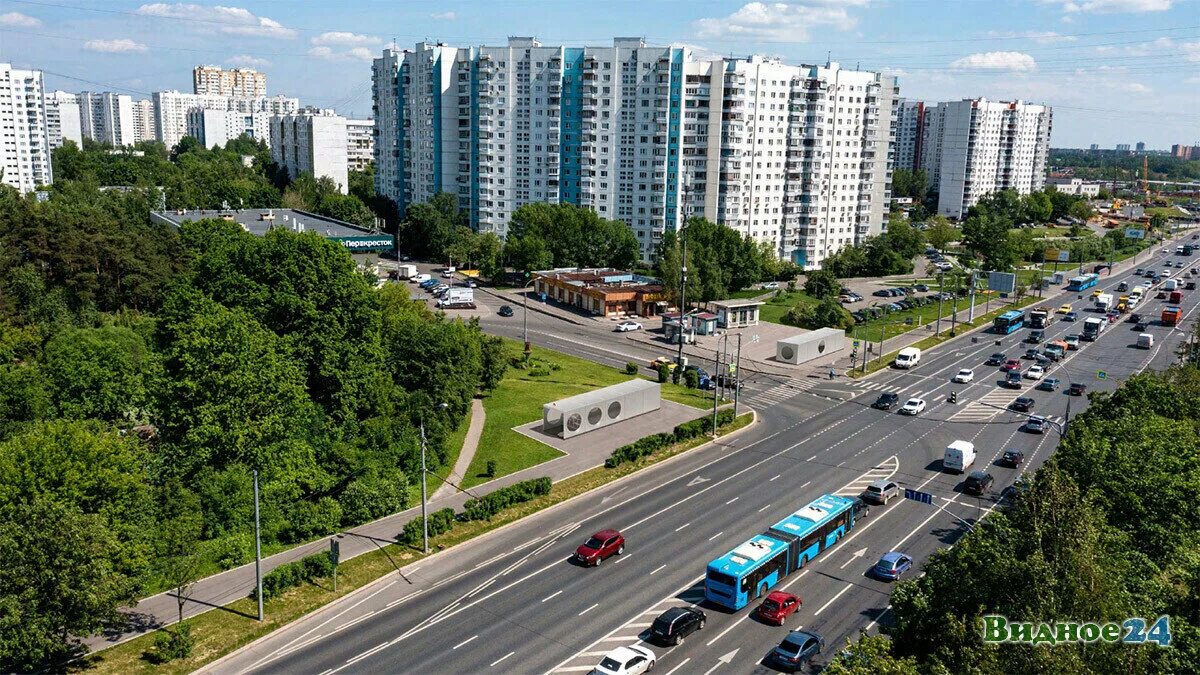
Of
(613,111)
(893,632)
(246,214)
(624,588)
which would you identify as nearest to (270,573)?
(624,588)

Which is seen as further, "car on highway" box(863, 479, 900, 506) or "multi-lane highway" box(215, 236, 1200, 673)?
"car on highway" box(863, 479, 900, 506)

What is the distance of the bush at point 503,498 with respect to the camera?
4566cm

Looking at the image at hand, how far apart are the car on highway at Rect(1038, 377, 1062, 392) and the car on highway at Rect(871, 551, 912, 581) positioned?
1645 inches

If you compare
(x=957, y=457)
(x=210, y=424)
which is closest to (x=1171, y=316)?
(x=957, y=457)

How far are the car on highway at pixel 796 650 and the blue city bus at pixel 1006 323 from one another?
76.4 m

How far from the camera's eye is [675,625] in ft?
112

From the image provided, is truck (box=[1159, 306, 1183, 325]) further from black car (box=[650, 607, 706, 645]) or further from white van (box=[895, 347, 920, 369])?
black car (box=[650, 607, 706, 645])

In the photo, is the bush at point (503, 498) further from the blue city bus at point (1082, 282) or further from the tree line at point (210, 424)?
the blue city bus at point (1082, 282)

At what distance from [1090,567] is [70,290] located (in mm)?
85756

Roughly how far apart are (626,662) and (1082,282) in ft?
400

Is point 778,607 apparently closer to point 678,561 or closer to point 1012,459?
point 678,561

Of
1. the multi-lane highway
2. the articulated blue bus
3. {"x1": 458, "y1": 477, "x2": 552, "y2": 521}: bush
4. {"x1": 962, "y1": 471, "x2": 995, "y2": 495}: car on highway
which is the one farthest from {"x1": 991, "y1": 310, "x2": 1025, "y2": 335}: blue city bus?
{"x1": 458, "y1": 477, "x2": 552, "y2": 521}: bush

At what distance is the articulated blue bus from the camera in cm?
3666

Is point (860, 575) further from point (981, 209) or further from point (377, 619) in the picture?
point (981, 209)
